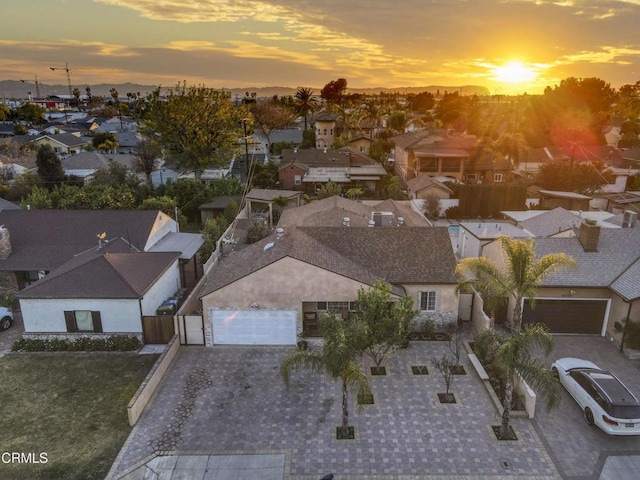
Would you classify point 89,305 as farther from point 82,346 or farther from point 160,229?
point 160,229

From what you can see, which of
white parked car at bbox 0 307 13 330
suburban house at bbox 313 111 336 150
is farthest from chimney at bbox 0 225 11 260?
suburban house at bbox 313 111 336 150

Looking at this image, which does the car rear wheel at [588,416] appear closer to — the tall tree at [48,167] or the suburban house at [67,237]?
the suburban house at [67,237]

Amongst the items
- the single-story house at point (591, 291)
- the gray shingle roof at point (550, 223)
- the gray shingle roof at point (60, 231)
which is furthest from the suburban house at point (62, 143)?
the single-story house at point (591, 291)

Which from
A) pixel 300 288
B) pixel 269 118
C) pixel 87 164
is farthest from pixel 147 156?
pixel 300 288

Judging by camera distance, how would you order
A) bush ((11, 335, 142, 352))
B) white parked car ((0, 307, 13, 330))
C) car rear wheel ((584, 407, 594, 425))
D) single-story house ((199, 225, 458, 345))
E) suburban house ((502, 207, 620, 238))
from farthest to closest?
suburban house ((502, 207, 620, 238)) → white parked car ((0, 307, 13, 330)) → bush ((11, 335, 142, 352)) → single-story house ((199, 225, 458, 345)) → car rear wheel ((584, 407, 594, 425))

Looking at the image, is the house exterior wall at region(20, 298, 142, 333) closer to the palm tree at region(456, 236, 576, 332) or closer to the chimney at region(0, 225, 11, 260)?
the chimney at region(0, 225, 11, 260)

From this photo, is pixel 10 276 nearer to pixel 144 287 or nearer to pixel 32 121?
pixel 144 287
